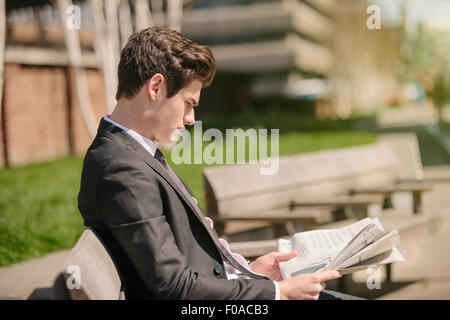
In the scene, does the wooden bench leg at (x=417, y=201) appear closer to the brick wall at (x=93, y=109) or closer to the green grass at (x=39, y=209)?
the green grass at (x=39, y=209)

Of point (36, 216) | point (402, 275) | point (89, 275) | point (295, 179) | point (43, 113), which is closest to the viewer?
point (89, 275)

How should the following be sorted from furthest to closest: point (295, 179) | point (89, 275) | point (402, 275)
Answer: point (295, 179), point (402, 275), point (89, 275)

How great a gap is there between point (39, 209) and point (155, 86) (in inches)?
205

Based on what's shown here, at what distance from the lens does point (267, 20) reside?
57.9m

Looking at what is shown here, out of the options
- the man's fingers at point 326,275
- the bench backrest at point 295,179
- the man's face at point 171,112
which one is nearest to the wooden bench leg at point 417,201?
the bench backrest at point 295,179

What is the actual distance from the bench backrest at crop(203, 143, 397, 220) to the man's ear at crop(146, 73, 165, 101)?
247 centimetres

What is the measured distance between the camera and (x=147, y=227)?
1759 millimetres

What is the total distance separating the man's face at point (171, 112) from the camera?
197 centimetres

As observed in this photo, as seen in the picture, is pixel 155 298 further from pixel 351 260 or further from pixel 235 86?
pixel 235 86

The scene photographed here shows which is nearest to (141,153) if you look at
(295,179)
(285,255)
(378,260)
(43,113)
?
(285,255)

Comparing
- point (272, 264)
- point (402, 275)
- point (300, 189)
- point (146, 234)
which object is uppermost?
point (146, 234)

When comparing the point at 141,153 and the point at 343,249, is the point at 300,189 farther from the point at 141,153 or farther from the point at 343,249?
the point at 141,153

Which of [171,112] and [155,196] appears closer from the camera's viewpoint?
[155,196]

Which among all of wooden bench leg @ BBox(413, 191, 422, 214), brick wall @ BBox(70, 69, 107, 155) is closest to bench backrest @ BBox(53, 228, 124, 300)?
wooden bench leg @ BBox(413, 191, 422, 214)
